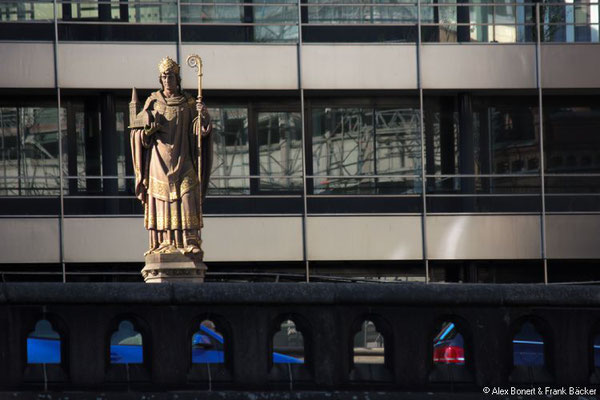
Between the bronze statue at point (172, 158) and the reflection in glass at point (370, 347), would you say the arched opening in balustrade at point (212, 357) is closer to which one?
the reflection in glass at point (370, 347)

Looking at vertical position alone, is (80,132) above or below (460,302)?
above

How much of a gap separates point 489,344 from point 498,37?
1881cm

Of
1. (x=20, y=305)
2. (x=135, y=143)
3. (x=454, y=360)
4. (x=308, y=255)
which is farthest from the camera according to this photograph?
(x=308, y=255)

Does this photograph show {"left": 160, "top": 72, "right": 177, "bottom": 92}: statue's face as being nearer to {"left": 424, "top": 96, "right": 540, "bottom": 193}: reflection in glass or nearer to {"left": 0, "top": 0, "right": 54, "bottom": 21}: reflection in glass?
{"left": 0, "top": 0, "right": 54, "bottom": 21}: reflection in glass

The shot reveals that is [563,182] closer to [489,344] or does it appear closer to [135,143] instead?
[135,143]

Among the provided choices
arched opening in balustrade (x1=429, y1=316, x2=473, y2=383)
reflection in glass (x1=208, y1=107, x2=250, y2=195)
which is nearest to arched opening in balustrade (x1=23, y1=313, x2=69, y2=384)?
arched opening in balustrade (x1=429, y1=316, x2=473, y2=383)

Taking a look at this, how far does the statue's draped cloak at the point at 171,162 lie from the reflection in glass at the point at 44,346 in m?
6.48

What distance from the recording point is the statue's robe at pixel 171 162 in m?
15.6

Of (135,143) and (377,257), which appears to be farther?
(377,257)

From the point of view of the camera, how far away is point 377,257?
25906 mm

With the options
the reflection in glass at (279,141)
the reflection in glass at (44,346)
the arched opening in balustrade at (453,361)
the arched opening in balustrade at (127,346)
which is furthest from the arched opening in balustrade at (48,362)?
the reflection in glass at (279,141)

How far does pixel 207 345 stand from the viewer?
922 centimetres

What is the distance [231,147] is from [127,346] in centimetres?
1800

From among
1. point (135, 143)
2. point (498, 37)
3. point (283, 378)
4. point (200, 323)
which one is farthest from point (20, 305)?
point (498, 37)
